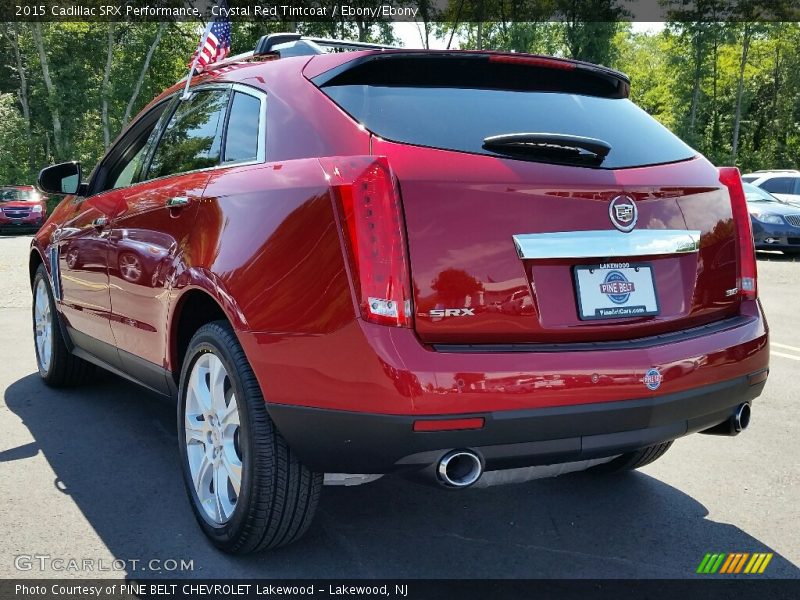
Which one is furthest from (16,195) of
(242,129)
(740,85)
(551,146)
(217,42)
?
(740,85)

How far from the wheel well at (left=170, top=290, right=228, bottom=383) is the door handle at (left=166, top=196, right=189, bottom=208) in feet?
1.22

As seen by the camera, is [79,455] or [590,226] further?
[79,455]

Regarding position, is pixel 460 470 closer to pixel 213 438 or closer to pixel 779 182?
pixel 213 438

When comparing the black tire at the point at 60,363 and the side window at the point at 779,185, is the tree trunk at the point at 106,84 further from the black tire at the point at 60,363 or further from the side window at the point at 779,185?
the black tire at the point at 60,363

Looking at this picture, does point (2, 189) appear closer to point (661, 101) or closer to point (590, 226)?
point (590, 226)

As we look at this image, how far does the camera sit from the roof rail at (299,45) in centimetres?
331

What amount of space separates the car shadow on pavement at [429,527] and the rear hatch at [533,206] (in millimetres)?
897

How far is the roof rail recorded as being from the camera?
3.31m

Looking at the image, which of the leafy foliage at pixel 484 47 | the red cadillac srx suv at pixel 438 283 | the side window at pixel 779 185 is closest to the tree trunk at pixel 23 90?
the leafy foliage at pixel 484 47

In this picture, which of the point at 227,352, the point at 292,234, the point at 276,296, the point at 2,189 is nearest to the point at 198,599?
the point at 227,352

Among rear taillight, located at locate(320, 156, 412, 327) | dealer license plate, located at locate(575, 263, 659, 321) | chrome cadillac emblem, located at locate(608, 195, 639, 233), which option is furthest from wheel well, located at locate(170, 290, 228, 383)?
chrome cadillac emblem, located at locate(608, 195, 639, 233)

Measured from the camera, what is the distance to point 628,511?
347 cm

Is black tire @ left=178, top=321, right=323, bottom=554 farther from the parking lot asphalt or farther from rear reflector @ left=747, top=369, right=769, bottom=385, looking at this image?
rear reflector @ left=747, top=369, right=769, bottom=385

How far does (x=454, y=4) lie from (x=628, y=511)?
146 feet
